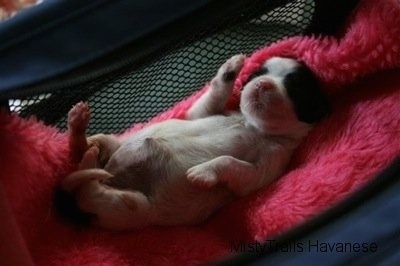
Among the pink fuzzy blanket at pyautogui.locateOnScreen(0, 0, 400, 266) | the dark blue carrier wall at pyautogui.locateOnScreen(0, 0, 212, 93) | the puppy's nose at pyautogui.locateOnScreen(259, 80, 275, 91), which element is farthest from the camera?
the puppy's nose at pyautogui.locateOnScreen(259, 80, 275, 91)

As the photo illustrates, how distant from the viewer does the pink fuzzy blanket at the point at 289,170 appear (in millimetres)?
800

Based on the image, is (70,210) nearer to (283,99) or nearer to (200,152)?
(200,152)

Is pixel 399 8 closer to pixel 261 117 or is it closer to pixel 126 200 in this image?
pixel 261 117

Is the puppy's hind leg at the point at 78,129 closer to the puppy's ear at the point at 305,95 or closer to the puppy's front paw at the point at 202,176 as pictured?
the puppy's front paw at the point at 202,176

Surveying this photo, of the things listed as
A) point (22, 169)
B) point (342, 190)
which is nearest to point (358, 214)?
point (342, 190)

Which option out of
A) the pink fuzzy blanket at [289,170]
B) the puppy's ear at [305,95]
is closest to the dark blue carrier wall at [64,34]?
the pink fuzzy blanket at [289,170]

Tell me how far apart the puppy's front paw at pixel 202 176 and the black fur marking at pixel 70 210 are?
0.45 ft

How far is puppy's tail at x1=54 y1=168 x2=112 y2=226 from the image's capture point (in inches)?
33.1

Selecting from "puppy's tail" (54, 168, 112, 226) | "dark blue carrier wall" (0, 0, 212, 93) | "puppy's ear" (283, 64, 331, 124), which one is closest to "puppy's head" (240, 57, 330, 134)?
"puppy's ear" (283, 64, 331, 124)

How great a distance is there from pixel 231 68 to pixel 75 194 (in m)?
0.29

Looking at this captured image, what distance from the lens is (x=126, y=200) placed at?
0.85 m

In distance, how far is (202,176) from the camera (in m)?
0.89

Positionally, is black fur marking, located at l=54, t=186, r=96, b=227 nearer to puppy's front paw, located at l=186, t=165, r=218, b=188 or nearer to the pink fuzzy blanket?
the pink fuzzy blanket

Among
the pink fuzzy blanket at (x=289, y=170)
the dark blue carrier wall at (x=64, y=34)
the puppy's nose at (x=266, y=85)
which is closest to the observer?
the dark blue carrier wall at (x=64, y=34)
